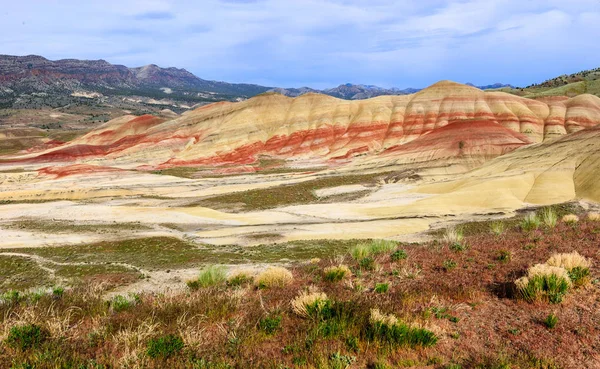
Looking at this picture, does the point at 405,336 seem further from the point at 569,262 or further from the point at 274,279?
the point at 569,262

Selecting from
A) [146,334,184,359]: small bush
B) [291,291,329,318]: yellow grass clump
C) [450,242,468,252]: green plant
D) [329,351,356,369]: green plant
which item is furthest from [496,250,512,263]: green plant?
[146,334,184,359]: small bush

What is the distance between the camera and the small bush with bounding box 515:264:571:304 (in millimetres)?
8352

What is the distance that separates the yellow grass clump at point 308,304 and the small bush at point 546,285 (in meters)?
4.30

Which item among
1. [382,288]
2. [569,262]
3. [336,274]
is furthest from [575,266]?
[336,274]

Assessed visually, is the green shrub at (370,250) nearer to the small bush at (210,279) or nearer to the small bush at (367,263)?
the small bush at (367,263)

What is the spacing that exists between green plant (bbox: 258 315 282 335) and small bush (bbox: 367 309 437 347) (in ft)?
5.89

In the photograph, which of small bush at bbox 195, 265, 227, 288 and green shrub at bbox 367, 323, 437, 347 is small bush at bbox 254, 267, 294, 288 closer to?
small bush at bbox 195, 265, 227, 288

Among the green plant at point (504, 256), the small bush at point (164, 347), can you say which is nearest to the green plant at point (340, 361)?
the small bush at point (164, 347)

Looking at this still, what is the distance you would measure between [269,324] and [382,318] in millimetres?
2185

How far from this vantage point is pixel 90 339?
747cm

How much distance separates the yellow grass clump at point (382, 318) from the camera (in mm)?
7102

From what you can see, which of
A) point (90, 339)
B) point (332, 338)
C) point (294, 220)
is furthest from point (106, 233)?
point (332, 338)

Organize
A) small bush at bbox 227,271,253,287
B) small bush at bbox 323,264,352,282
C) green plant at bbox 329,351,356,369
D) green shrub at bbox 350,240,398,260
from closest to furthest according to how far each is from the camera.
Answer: green plant at bbox 329,351,356,369 → small bush at bbox 323,264,352,282 → small bush at bbox 227,271,253,287 → green shrub at bbox 350,240,398,260

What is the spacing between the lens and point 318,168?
8325 cm
